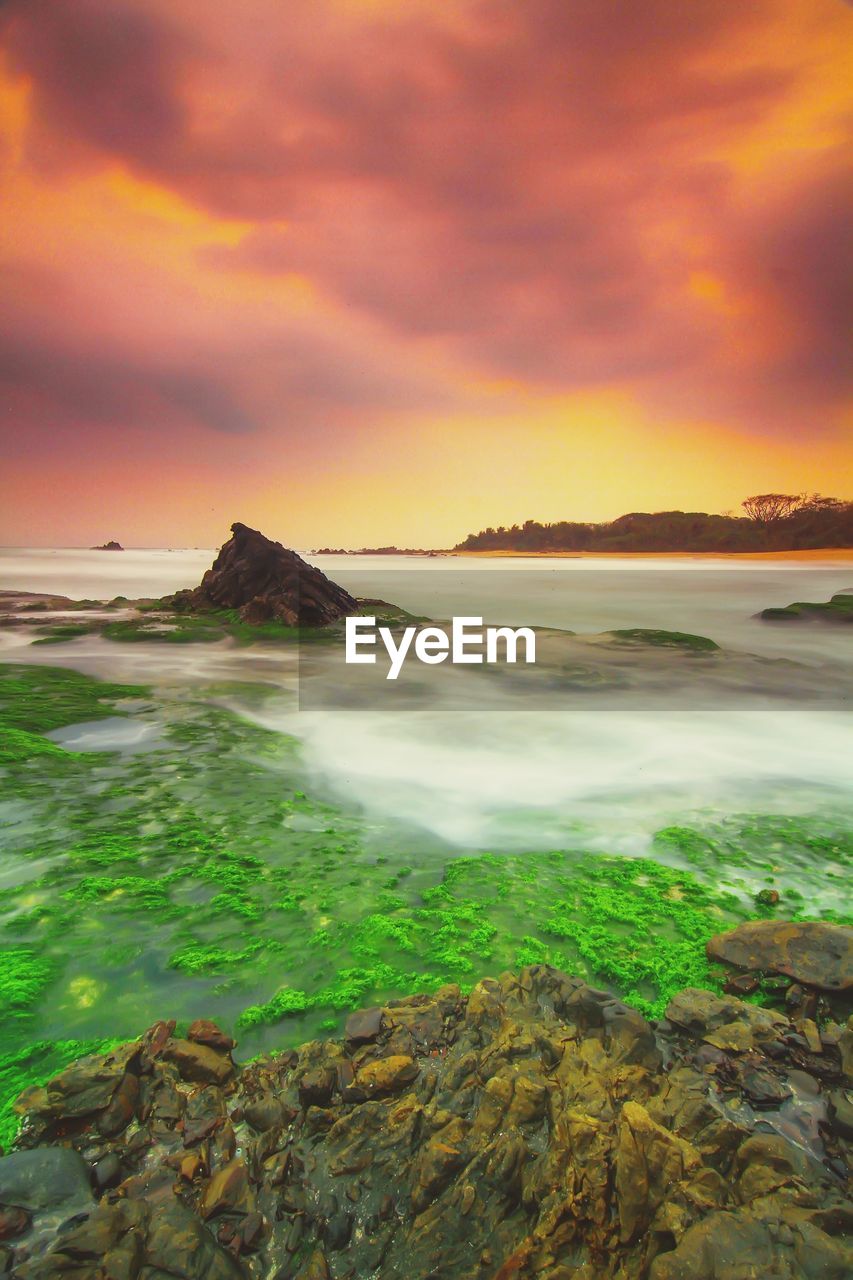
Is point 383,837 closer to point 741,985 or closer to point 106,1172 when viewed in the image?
point 741,985

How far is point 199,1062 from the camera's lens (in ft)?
7.45

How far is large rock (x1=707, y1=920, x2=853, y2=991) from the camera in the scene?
111 inches

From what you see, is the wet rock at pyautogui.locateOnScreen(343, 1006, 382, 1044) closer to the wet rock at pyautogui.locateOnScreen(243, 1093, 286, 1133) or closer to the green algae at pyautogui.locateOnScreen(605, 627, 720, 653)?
the wet rock at pyautogui.locateOnScreen(243, 1093, 286, 1133)

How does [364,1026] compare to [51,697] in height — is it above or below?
below

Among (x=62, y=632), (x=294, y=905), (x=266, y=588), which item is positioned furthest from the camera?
(x=266, y=588)

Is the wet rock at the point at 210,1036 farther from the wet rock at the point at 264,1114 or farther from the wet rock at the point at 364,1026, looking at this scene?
the wet rock at the point at 364,1026

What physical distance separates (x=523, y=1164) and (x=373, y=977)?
52.5 inches

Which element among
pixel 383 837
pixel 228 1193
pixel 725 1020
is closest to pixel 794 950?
pixel 725 1020

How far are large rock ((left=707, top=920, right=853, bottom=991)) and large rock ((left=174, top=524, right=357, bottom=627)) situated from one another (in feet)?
44.7

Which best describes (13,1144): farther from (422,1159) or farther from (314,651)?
(314,651)

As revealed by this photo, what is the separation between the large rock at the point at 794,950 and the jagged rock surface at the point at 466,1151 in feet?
1.17

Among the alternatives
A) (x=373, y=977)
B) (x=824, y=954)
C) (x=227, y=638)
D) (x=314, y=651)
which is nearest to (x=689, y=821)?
(x=824, y=954)

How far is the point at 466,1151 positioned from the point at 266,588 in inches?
639

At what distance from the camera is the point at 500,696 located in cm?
1095
